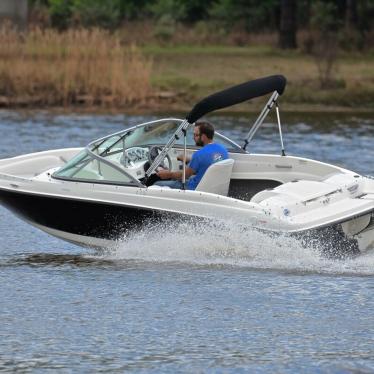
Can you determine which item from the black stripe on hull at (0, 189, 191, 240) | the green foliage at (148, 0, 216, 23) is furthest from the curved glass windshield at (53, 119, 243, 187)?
the green foliage at (148, 0, 216, 23)

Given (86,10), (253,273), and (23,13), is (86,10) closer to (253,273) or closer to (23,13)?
(23,13)

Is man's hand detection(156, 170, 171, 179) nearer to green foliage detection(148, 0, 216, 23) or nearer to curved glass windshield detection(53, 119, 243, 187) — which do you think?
curved glass windshield detection(53, 119, 243, 187)

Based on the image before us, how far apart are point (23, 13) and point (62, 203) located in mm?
32428

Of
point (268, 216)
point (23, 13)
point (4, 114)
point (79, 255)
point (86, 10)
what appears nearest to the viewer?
point (268, 216)

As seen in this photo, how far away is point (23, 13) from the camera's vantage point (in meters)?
45.6

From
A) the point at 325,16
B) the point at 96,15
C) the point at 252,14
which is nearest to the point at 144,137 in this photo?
the point at 325,16

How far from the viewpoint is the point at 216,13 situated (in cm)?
6259

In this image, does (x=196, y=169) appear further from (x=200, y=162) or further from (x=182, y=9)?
(x=182, y=9)

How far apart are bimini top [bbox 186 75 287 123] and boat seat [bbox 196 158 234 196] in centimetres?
51

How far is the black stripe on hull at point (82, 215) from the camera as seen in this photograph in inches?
539

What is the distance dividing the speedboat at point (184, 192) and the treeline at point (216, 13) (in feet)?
119

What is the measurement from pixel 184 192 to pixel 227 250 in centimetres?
74

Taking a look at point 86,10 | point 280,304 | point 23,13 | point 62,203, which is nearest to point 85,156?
point 62,203

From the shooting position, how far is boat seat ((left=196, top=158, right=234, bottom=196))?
45.5ft
